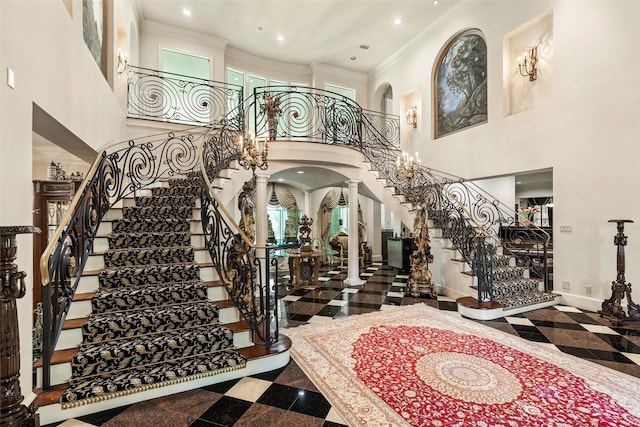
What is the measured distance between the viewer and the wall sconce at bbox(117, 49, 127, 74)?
558 centimetres

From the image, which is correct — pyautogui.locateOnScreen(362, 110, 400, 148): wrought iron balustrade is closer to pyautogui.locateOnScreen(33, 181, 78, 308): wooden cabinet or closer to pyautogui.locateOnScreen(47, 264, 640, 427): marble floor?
pyautogui.locateOnScreen(47, 264, 640, 427): marble floor

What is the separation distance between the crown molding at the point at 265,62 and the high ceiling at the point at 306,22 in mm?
121

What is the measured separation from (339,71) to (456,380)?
9.42 metres

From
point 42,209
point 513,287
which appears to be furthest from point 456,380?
point 42,209

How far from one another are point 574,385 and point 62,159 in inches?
285

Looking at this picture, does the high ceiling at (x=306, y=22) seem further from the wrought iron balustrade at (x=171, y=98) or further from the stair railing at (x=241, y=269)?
the stair railing at (x=241, y=269)

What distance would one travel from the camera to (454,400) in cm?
226

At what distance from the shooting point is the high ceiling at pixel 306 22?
6.71 meters

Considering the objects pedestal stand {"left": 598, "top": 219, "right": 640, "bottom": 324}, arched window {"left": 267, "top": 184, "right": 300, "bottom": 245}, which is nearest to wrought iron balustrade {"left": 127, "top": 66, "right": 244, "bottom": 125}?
arched window {"left": 267, "top": 184, "right": 300, "bottom": 245}

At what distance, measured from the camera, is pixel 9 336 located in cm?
140

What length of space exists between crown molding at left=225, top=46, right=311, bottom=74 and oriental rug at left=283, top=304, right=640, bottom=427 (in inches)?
313

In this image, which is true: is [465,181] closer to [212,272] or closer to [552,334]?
[552,334]

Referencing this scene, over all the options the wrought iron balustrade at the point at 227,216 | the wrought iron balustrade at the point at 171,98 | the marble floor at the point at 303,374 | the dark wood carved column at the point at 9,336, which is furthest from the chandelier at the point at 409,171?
the dark wood carved column at the point at 9,336

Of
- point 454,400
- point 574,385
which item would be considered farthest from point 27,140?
point 574,385
